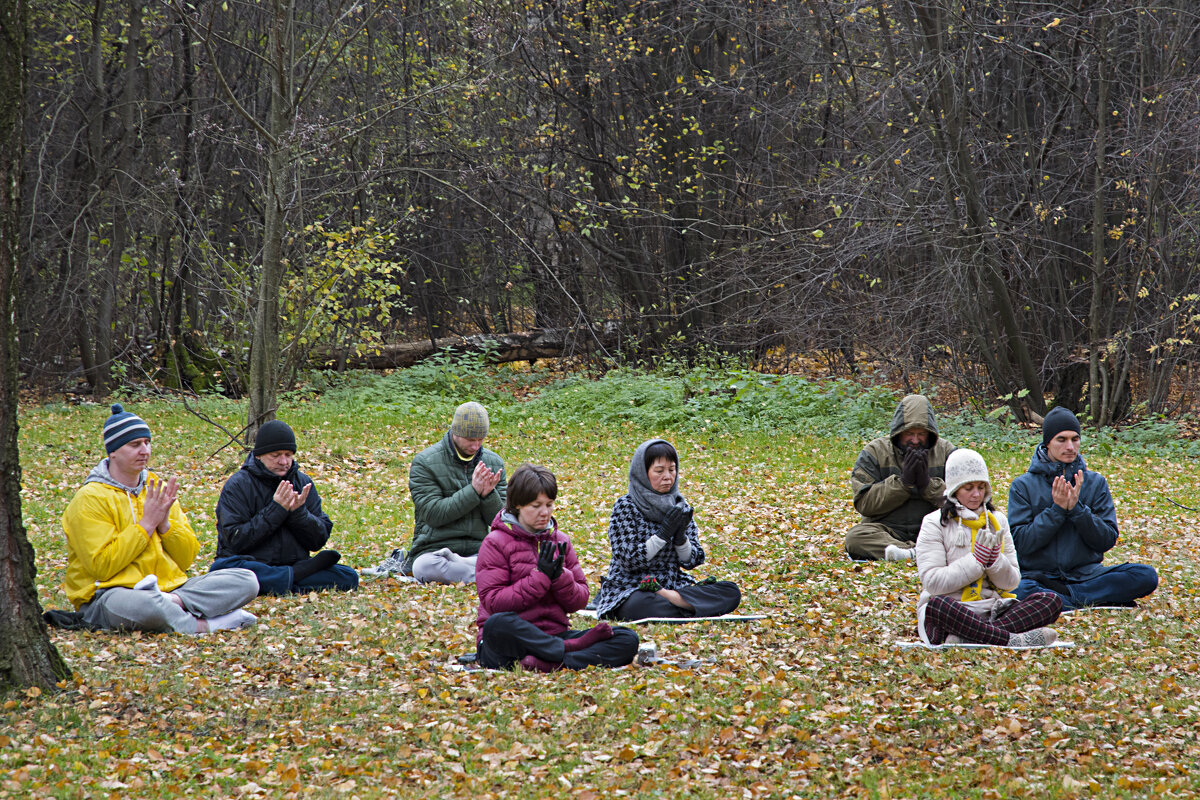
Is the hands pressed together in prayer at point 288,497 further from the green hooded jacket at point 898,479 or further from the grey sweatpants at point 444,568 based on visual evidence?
the green hooded jacket at point 898,479

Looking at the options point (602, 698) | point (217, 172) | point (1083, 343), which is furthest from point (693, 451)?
point (217, 172)

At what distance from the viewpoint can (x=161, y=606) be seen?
6012 mm

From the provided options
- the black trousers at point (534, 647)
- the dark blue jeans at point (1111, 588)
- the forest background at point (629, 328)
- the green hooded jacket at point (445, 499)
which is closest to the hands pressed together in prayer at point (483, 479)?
the green hooded jacket at point (445, 499)

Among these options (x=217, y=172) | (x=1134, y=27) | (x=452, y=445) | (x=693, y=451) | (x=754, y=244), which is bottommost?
(x=693, y=451)

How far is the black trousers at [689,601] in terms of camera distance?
652 cm

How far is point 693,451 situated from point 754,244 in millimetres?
5012

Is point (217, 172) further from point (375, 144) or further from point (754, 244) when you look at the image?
point (754, 244)

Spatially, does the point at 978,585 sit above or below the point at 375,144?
below

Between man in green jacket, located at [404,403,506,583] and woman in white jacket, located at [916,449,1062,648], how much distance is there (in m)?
3.04

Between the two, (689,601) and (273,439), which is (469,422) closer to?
(273,439)

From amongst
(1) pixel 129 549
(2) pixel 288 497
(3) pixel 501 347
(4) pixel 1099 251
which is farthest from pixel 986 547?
(3) pixel 501 347

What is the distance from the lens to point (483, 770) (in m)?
4.10

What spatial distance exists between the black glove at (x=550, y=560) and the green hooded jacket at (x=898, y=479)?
12.0 ft

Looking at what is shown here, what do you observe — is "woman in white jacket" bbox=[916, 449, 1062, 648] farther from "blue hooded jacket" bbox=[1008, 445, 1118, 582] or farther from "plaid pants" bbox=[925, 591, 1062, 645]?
"blue hooded jacket" bbox=[1008, 445, 1118, 582]
